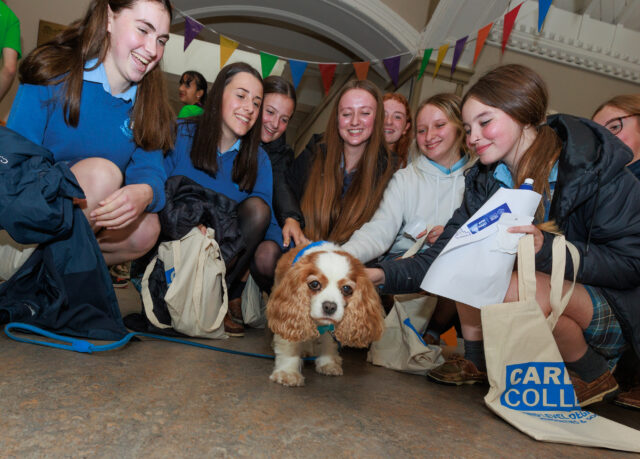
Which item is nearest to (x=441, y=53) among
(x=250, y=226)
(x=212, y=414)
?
(x=250, y=226)

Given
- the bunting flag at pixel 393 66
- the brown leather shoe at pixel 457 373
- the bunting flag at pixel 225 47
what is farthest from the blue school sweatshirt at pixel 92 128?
the bunting flag at pixel 393 66

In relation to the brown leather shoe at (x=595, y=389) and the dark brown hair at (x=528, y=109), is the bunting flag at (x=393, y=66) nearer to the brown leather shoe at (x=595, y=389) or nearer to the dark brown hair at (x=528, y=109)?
the dark brown hair at (x=528, y=109)

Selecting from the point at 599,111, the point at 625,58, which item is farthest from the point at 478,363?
the point at 625,58

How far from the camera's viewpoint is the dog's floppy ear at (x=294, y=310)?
1.65m

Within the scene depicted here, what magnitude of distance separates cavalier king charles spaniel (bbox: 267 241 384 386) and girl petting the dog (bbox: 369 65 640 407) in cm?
13

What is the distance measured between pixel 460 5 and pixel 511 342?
441cm

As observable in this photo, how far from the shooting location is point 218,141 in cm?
226

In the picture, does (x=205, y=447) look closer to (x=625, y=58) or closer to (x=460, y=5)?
(x=460, y=5)

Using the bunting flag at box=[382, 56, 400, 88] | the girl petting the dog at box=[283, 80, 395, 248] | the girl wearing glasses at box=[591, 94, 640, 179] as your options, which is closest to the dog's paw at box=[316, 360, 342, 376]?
the girl petting the dog at box=[283, 80, 395, 248]

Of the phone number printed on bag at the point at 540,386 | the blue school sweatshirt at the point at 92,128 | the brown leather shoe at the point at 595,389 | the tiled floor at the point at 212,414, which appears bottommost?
the tiled floor at the point at 212,414

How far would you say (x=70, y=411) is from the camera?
3.30 feet

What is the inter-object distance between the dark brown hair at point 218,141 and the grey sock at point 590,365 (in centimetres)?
165

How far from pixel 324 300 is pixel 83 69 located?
1253mm

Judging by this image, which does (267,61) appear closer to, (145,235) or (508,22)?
(508,22)
